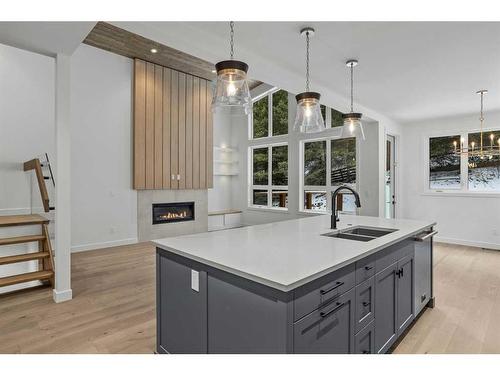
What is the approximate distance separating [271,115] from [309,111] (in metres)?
5.87

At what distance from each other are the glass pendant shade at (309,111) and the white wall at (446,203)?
15.8ft

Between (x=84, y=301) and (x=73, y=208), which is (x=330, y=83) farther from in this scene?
(x=73, y=208)

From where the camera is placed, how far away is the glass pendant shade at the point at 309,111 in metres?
2.53

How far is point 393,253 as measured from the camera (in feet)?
7.25

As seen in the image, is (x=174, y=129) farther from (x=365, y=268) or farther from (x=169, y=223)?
(x=365, y=268)

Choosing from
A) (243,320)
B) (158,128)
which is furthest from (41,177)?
(243,320)

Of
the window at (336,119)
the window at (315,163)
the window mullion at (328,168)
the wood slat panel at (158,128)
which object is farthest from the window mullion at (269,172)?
the wood slat panel at (158,128)

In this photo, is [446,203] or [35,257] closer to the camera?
→ [35,257]

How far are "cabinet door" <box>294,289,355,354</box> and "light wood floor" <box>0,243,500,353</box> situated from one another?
3.17ft

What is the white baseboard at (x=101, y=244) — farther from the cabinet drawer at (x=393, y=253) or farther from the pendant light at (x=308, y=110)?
the cabinet drawer at (x=393, y=253)

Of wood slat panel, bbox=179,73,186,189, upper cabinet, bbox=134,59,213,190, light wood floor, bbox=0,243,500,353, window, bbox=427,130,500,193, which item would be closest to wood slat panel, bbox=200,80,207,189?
upper cabinet, bbox=134,59,213,190

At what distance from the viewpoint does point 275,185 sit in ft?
27.1

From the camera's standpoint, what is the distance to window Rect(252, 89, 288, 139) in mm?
8031
